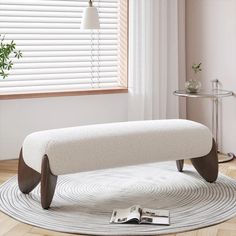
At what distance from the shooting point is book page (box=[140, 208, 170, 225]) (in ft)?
9.86

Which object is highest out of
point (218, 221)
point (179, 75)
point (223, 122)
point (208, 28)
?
point (208, 28)

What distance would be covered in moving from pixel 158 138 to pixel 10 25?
1.99m

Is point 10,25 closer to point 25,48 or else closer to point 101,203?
point 25,48

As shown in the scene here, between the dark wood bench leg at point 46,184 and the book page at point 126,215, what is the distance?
425mm

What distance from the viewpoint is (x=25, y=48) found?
15.8 feet

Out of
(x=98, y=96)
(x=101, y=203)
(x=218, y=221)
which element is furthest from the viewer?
(x=98, y=96)

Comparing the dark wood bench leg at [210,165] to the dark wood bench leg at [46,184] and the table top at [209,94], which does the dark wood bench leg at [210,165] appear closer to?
the table top at [209,94]

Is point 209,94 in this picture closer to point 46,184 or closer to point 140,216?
point 140,216

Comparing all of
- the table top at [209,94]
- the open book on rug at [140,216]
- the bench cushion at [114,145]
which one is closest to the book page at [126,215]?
the open book on rug at [140,216]

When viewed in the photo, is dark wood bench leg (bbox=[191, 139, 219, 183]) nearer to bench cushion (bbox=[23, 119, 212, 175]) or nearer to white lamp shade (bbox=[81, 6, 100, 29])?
bench cushion (bbox=[23, 119, 212, 175])

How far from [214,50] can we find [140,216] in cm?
237

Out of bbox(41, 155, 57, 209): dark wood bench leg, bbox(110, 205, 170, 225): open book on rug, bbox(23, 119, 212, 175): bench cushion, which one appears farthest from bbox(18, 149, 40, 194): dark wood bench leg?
bbox(110, 205, 170, 225): open book on rug

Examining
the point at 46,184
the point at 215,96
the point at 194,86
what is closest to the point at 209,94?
the point at 215,96

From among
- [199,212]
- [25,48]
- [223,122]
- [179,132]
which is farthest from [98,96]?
[199,212]
